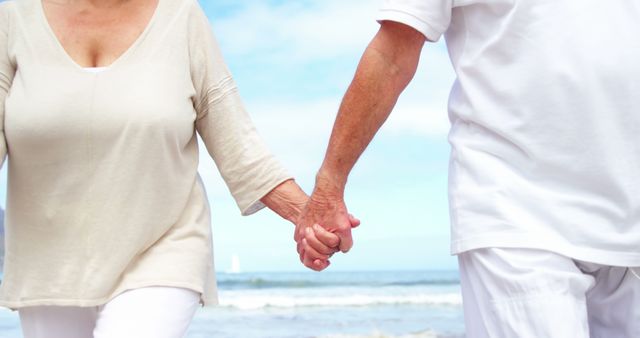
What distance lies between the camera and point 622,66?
2.19 m

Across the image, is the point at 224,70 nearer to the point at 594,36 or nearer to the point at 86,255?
the point at 86,255

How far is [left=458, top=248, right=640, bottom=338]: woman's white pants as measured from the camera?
216 cm

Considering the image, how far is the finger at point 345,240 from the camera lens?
289cm

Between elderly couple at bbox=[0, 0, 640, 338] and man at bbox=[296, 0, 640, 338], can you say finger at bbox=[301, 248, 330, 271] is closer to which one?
elderly couple at bbox=[0, 0, 640, 338]

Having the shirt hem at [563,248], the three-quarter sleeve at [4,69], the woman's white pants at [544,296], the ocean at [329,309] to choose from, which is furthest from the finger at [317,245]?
the ocean at [329,309]

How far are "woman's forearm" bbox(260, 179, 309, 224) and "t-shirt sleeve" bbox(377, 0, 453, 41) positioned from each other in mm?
999

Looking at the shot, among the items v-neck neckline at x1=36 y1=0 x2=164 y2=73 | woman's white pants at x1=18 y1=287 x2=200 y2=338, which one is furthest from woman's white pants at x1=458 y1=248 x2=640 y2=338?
v-neck neckline at x1=36 y1=0 x2=164 y2=73

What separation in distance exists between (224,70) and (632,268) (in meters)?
1.51

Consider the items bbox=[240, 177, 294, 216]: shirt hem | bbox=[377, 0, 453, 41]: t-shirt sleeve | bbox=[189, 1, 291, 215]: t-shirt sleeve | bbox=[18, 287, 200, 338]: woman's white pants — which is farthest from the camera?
bbox=[240, 177, 294, 216]: shirt hem

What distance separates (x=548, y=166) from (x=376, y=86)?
462 mm

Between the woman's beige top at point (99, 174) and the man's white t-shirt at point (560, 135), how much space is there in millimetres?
1011

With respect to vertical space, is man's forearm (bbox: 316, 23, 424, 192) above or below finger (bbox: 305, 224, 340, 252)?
above

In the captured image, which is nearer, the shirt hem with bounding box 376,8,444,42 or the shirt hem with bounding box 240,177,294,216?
the shirt hem with bounding box 376,8,444,42

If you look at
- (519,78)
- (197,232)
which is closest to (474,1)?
(519,78)
